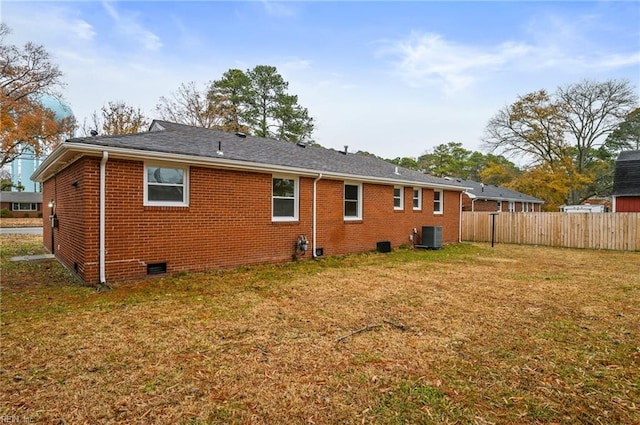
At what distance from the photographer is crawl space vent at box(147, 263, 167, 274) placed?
687cm

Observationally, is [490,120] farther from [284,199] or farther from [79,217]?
[79,217]

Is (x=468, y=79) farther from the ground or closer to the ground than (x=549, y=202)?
farther from the ground

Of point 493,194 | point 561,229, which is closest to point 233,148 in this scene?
point 561,229

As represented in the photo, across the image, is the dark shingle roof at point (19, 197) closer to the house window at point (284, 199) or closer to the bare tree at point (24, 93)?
the bare tree at point (24, 93)

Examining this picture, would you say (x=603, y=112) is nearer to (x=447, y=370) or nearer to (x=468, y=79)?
(x=468, y=79)

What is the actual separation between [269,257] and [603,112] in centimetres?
3087

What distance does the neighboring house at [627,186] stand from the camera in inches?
679

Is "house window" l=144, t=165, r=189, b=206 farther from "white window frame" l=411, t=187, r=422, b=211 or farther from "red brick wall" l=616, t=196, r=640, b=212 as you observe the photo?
"red brick wall" l=616, t=196, r=640, b=212

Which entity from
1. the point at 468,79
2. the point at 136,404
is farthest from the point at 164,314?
Result: the point at 468,79

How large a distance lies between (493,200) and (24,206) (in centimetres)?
5275

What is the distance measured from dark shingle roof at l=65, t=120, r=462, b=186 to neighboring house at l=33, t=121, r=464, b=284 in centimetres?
4

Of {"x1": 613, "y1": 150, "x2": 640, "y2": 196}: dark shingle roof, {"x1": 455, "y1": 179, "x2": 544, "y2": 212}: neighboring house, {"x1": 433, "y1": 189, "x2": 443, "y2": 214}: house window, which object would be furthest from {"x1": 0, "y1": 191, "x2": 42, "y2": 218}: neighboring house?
{"x1": 613, "y1": 150, "x2": 640, "y2": 196}: dark shingle roof

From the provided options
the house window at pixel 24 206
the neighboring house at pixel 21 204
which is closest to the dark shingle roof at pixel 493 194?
the neighboring house at pixel 21 204

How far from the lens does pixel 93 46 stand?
11.3 metres
